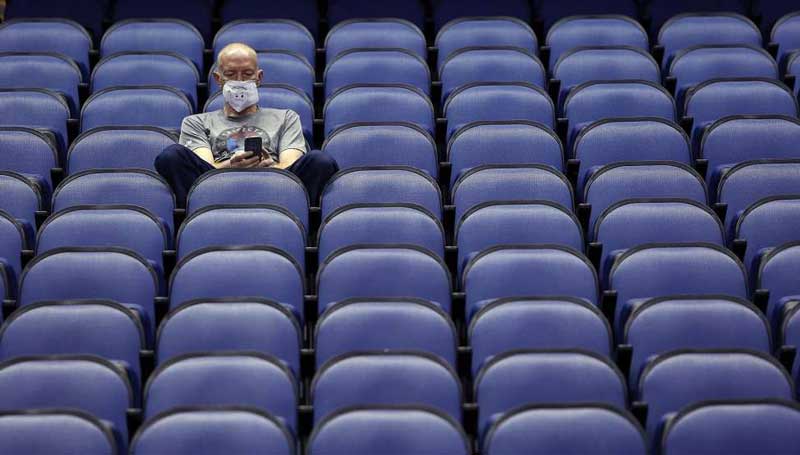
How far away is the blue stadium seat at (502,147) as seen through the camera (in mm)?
3385

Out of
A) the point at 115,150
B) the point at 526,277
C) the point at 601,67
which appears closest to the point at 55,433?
Answer: the point at 526,277

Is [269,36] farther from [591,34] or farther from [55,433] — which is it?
[55,433]

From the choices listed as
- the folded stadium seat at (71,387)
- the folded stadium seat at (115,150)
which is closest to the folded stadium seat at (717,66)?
the folded stadium seat at (115,150)

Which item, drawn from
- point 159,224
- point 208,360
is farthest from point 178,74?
point 208,360

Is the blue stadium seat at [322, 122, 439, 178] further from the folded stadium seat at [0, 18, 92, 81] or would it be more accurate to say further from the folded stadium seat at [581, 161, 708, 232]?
the folded stadium seat at [0, 18, 92, 81]

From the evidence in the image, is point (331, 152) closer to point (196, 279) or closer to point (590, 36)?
point (196, 279)

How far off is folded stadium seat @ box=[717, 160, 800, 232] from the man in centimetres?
95

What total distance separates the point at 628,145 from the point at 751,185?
1.08 feet

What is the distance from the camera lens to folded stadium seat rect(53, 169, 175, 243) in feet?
10.3

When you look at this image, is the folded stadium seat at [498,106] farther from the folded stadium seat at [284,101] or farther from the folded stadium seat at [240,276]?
the folded stadium seat at [240,276]

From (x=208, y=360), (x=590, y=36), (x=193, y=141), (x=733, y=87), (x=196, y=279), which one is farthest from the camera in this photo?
(x=590, y=36)

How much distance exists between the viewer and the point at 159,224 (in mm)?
3014

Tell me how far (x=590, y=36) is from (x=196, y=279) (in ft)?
5.64

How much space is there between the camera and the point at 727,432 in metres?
2.41
